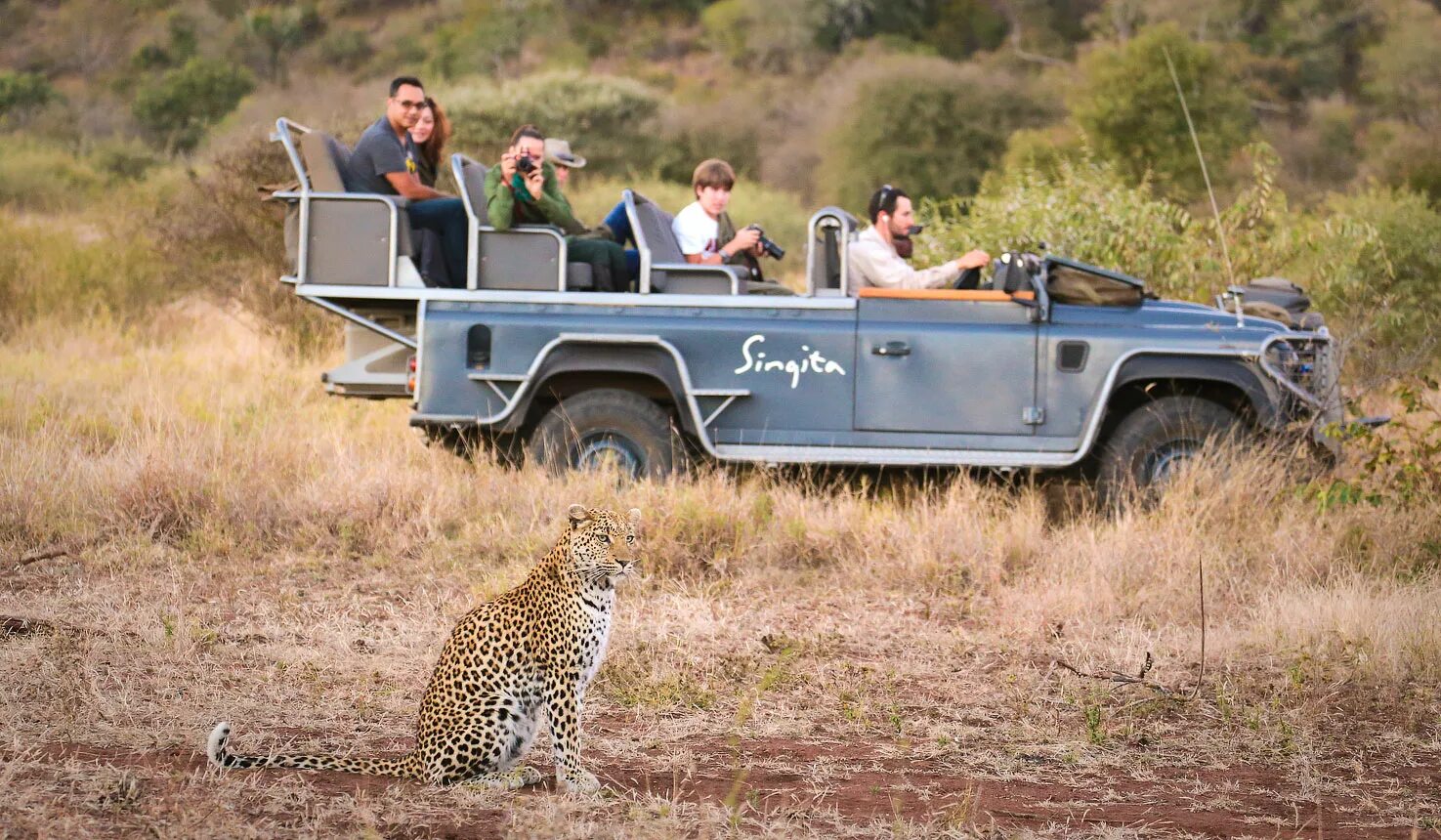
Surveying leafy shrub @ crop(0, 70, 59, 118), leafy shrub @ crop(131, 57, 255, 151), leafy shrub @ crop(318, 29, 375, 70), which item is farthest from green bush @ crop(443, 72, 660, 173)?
leafy shrub @ crop(318, 29, 375, 70)

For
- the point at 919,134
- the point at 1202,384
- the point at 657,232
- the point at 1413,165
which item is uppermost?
the point at 919,134

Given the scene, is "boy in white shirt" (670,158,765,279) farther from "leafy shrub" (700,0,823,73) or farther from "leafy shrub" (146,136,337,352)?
"leafy shrub" (700,0,823,73)

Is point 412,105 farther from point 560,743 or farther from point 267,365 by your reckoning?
point 560,743

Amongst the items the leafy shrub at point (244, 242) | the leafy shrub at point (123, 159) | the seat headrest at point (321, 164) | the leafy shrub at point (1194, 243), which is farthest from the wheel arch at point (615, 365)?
the leafy shrub at point (123, 159)

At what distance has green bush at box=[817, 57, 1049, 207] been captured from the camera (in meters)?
29.0

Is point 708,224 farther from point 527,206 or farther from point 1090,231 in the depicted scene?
point 1090,231

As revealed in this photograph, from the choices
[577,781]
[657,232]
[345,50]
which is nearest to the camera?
[577,781]

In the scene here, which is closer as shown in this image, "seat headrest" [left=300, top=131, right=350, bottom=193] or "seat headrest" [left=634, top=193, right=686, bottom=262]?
"seat headrest" [left=300, top=131, right=350, bottom=193]

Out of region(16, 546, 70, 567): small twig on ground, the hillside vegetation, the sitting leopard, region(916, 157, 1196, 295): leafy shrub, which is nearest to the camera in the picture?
the sitting leopard

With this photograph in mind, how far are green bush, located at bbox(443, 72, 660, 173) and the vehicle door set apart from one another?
22521 millimetres

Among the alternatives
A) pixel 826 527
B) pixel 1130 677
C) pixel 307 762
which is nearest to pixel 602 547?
pixel 307 762

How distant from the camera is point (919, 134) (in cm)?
2973

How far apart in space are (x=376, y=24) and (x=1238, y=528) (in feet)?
152

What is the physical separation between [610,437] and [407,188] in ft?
5.21
